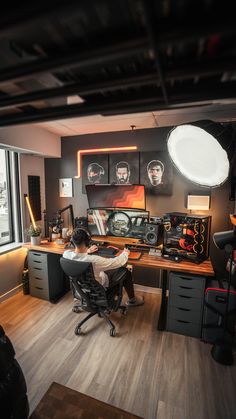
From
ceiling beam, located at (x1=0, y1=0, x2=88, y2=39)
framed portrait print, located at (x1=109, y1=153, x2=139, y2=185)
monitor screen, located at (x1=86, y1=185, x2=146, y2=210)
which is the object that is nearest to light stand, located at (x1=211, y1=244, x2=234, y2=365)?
monitor screen, located at (x1=86, y1=185, x2=146, y2=210)

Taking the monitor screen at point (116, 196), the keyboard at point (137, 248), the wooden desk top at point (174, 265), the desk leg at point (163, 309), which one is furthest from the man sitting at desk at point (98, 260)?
the monitor screen at point (116, 196)

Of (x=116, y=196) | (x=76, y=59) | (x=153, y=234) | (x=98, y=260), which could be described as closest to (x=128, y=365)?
(x=98, y=260)

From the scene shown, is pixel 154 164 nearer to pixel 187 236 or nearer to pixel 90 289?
pixel 187 236

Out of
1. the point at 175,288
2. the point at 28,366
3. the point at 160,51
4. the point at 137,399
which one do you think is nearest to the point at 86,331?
the point at 28,366

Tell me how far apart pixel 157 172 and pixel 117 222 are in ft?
2.84

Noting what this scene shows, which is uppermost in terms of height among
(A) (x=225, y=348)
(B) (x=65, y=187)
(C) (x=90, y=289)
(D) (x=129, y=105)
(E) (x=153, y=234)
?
(D) (x=129, y=105)

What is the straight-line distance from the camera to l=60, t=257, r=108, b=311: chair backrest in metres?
1.80

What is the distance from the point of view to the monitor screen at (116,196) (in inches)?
102

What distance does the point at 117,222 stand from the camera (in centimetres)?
276

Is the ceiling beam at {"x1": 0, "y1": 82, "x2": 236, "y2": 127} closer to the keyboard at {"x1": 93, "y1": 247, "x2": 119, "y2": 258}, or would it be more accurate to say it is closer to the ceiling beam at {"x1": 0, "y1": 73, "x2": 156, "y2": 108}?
the ceiling beam at {"x1": 0, "y1": 73, "x2": 156, "y2": 108}

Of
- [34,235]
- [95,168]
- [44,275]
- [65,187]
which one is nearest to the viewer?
[44,275]

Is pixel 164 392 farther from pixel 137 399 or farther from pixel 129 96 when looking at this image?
pixel 129 96

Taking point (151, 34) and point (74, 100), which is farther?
point (74, 100)

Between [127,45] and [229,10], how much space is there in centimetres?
16
